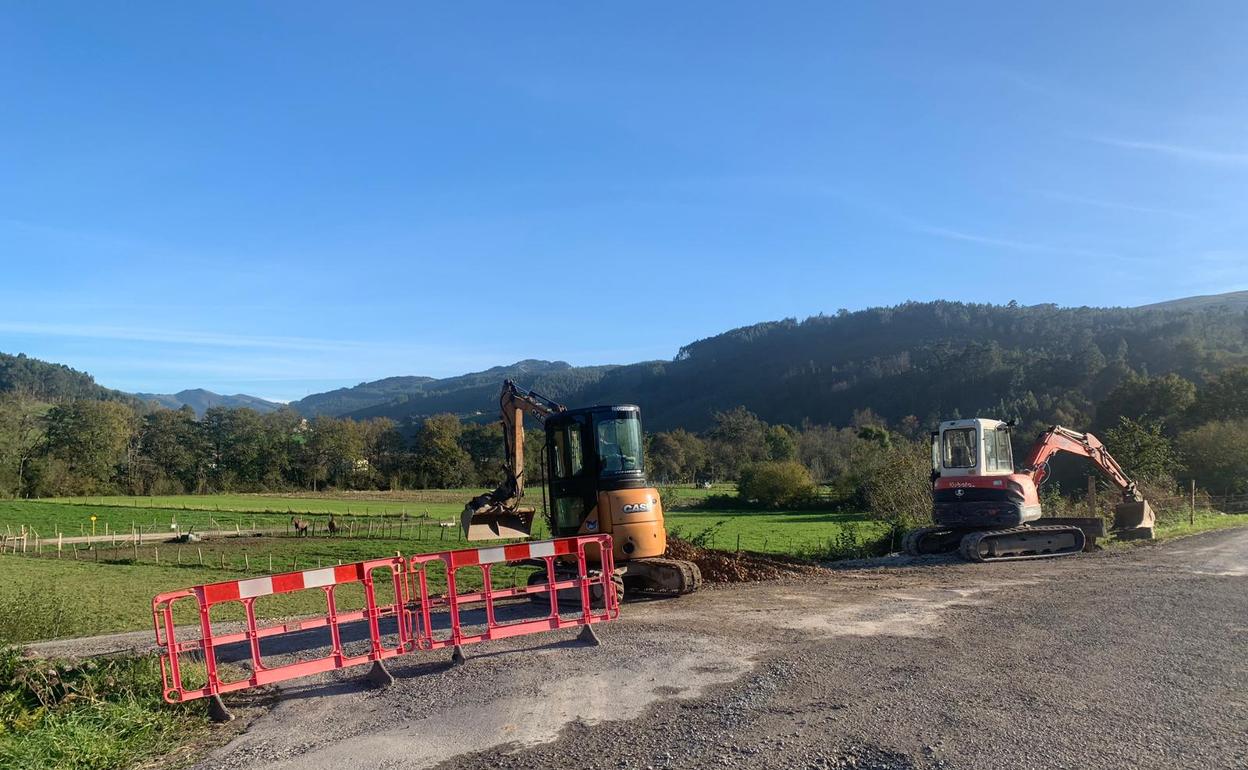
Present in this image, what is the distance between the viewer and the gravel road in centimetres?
644

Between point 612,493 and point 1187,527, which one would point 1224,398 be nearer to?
point 1187,527

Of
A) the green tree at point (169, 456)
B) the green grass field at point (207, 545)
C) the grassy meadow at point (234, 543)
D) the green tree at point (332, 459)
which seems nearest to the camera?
the green grass field at point (207, 545)

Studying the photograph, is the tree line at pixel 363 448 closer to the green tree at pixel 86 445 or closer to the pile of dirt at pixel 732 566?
the green tree at pixel 86 445

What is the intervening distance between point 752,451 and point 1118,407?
2041 inches

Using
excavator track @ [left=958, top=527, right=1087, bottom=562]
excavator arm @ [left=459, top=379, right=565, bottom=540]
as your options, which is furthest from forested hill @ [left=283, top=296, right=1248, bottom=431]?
excavator arm @ [left=459, top=379, right=565, bottom=540]

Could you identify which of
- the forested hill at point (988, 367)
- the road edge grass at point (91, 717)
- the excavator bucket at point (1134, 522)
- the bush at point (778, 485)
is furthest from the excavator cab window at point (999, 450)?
the forested hill at point (988, 367)

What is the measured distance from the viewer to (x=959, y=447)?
19.8 metres

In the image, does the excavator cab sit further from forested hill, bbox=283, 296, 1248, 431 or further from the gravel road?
forested hill, bbox=283, 296, 1248, 431

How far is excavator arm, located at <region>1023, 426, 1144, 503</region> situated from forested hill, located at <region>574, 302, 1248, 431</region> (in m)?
55.7

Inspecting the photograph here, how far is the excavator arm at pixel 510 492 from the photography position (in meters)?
14.9

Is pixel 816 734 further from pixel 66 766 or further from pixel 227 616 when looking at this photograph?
pixel 227 616

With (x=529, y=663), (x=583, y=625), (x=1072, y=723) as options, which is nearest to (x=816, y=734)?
(x=1072, y=723)

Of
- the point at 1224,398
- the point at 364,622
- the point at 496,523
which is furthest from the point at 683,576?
the point at 1224,398

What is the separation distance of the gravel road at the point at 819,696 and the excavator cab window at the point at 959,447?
695 centimetres
